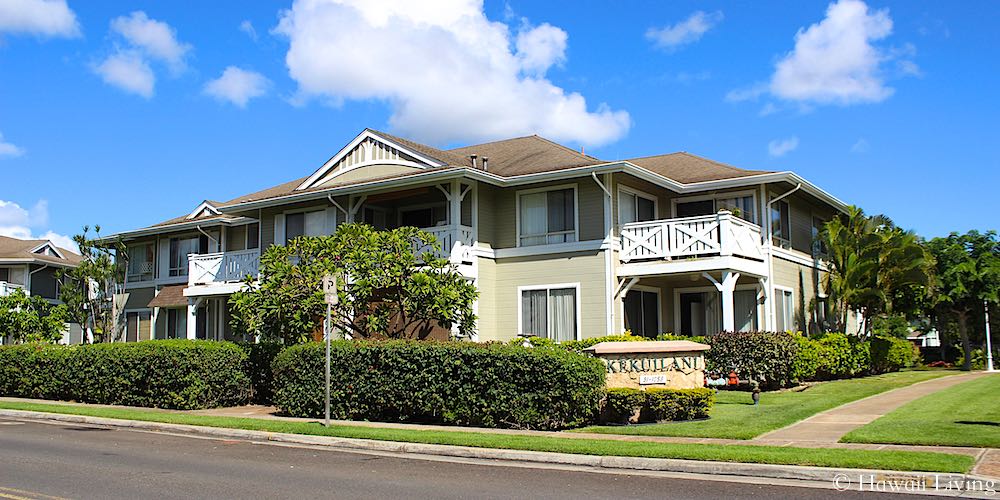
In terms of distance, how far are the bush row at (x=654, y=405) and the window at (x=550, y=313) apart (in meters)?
8.33

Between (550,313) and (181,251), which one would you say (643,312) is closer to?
(550,313)

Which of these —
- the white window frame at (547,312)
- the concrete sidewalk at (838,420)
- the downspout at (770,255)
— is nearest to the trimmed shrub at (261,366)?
the white window frame at (547,312)

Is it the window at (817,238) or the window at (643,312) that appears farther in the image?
the window at (817,238)

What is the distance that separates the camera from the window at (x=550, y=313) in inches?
959

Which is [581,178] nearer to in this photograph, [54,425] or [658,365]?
[658,365]

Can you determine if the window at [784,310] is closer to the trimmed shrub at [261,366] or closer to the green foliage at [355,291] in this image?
the green foliage at [355,291]

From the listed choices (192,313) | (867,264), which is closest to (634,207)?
(867,264)

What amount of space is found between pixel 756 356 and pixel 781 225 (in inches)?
295

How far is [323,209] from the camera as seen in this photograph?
28328 millimetres

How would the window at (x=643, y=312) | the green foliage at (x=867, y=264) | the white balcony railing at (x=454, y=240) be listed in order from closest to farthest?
the white balcony railing at (x=454, y=240)
the window at (x=643, y=312)
the green foliage at (x=867, y=264)

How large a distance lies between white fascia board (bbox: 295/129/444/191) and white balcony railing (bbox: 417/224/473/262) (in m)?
1.93

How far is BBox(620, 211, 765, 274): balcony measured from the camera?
76.0 feet

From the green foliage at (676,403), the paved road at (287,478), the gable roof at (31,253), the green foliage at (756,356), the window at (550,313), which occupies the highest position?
the gable roof at (31,253)

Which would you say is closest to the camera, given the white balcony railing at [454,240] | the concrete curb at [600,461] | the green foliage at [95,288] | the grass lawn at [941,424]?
the concrete curb at [600,461]
